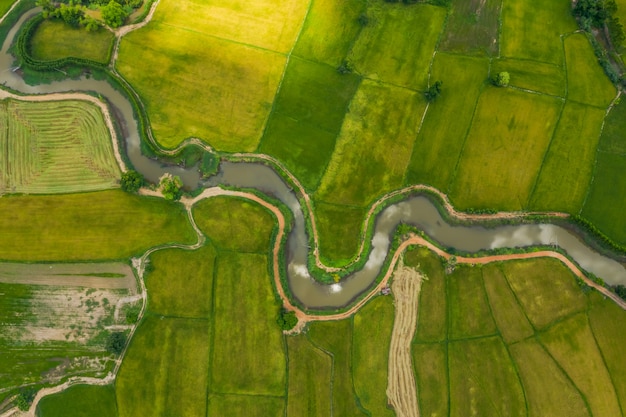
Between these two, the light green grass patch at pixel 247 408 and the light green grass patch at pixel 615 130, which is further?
the light green grass patch at pixel 615 130

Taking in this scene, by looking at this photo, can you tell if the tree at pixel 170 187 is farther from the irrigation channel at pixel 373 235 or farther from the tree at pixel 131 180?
the tree at pixel 131 180

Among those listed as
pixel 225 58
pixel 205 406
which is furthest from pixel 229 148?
pixel 205 406

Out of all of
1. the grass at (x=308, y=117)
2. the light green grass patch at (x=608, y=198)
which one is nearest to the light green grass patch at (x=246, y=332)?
the grass at (x=308, y=117)

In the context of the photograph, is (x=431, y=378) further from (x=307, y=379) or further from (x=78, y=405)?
(x=78, y=405)

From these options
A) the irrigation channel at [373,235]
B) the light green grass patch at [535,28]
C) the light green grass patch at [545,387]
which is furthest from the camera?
the light green grass patch at [535,28]

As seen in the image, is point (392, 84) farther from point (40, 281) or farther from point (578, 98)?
point (40, 281)
